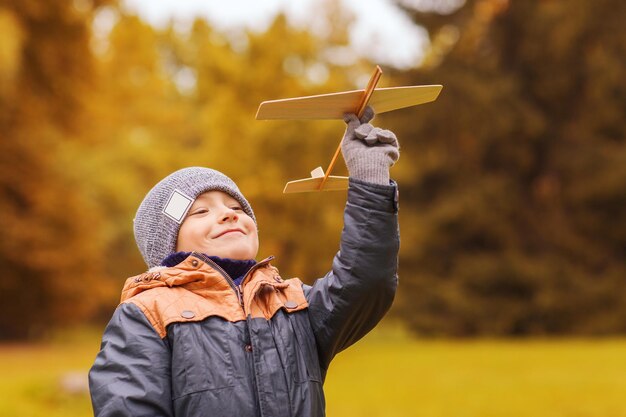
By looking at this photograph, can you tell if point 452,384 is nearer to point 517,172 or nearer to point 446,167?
point 446,167

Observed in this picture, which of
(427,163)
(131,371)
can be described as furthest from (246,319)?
(427,163)

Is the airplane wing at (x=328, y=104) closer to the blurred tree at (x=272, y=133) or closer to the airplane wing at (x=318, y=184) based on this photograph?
the airplane wing at (x=318, y=184)

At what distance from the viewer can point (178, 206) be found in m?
2.52

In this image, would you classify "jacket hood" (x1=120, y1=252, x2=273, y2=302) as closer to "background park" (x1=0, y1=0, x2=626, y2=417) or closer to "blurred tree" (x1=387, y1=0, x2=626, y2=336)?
"background park" (x1=0, y1=0, x2=626, y2=417)

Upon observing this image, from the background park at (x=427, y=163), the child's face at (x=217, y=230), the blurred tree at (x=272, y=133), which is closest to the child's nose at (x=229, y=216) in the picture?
the child's face at (x=217, y=230)

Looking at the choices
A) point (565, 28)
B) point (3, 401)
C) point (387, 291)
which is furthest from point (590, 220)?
point (387, 291)

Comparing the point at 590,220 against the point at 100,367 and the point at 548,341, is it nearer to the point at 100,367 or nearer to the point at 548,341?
the point at 548,341

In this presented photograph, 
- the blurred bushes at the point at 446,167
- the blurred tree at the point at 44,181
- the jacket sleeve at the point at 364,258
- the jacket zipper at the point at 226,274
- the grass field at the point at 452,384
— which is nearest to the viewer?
the jacket sleeve at the point at 364,258

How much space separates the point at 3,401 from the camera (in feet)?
25.1

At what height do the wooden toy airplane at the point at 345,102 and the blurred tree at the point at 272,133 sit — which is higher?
the blurred tree at the point at 272,133

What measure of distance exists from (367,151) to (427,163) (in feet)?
54.0

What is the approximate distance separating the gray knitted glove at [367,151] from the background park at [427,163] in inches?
471

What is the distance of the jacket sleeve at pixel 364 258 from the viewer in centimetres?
222

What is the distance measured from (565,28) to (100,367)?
16.8m
